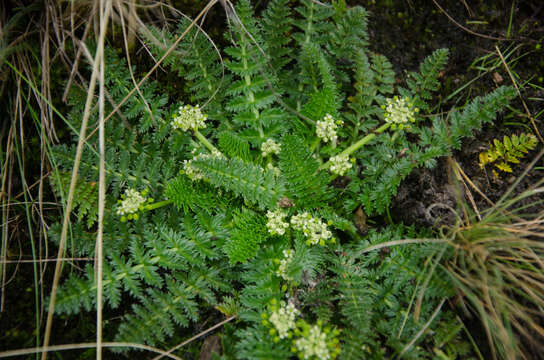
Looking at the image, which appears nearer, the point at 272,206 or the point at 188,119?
the point at 272,206

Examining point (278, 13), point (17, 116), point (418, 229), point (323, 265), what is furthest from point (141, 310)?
point (278, 13)

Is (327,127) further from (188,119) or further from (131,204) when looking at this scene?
(131,204)

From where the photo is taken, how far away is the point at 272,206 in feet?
8.54

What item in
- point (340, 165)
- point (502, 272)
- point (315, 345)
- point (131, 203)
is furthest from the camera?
point (340, 165)

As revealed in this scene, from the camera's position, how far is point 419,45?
354cm

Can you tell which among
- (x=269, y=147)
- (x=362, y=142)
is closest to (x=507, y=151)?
(x=362, y=142)

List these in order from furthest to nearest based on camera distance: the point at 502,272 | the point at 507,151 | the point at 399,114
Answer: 1. the point at 507,151
2. the point at 399,114
3. the point at 502,272

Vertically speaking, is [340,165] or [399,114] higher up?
[399,114]

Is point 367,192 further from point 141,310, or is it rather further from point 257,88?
point 141,310

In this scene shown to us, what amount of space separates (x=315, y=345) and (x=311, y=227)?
0.78 metres

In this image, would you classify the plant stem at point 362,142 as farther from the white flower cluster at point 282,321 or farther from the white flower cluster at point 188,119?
the white flower cluster at point 282,321

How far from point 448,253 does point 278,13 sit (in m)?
2.34

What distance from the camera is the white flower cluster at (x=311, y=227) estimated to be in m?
2.59

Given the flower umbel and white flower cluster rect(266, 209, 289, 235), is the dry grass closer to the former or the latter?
white flower cluster rect(266, 209, 289, 235)
